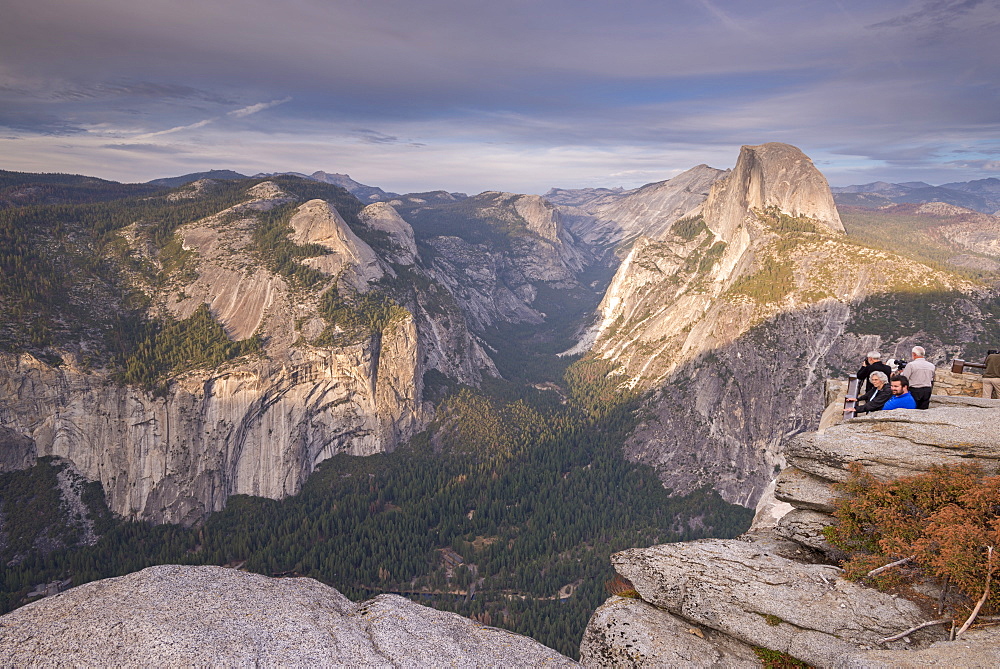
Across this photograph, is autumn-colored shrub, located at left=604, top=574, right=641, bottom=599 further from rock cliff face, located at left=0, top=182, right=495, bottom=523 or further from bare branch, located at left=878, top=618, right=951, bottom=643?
rock cliff face, located at left=0, top=182, right=495, bottom=523

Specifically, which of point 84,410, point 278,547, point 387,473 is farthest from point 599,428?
point 84,410

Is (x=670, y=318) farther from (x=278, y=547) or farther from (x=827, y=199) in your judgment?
(x=278, y=547)

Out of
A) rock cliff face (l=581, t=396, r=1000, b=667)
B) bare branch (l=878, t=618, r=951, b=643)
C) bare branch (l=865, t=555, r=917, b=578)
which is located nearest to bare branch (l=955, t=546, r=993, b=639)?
rock cliff face (l=581, t=396, r=1000, b=667)

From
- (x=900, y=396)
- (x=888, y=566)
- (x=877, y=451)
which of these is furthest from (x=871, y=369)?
(x=888, y=566)

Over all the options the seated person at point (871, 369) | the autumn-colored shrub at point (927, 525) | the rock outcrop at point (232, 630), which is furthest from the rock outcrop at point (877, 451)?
the rock outcrop at point (232, 630)

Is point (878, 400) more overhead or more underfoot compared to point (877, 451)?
more overhead

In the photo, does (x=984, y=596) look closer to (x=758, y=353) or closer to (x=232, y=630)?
(x=232, y=630)

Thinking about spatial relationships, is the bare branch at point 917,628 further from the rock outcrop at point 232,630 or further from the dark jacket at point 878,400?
the dark jacket at point 878,400
